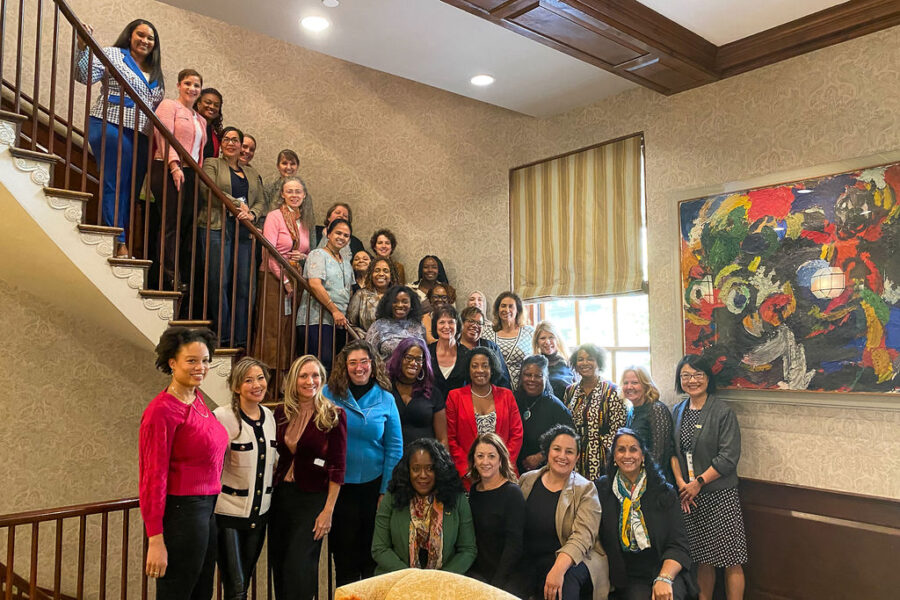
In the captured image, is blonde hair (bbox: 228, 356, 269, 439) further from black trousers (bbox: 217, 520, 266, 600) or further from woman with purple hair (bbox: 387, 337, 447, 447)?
woman with purple hair (bbox: 387, 337, 447, 447)

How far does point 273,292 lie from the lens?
3.97 meters

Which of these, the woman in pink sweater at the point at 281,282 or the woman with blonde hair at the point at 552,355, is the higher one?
the woman in pink sweater at the point at 281,282

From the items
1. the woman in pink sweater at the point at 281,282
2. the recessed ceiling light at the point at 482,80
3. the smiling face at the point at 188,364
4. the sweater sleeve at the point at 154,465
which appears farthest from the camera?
the recessed ceiling light at the point at 482,80

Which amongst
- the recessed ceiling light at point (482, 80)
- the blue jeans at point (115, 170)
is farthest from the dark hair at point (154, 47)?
the recessed ceiling light at point (482, 80)

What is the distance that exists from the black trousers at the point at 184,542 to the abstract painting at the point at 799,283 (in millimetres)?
2944

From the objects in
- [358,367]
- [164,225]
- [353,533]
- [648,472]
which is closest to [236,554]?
[353,533]

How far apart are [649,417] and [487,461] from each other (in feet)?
3.93

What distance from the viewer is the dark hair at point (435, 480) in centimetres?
302

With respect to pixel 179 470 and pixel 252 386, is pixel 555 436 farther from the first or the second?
pixel 179 470

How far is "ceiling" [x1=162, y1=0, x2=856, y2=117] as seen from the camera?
3539 mm

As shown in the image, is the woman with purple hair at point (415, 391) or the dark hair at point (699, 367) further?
the dark hair at point (699, 367)

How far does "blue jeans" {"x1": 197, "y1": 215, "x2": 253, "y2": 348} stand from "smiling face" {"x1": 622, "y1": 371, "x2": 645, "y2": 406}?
86.3 inches

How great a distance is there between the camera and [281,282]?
3.77 metres

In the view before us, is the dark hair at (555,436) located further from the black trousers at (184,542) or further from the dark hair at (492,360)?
the black trousers at (184,542)
